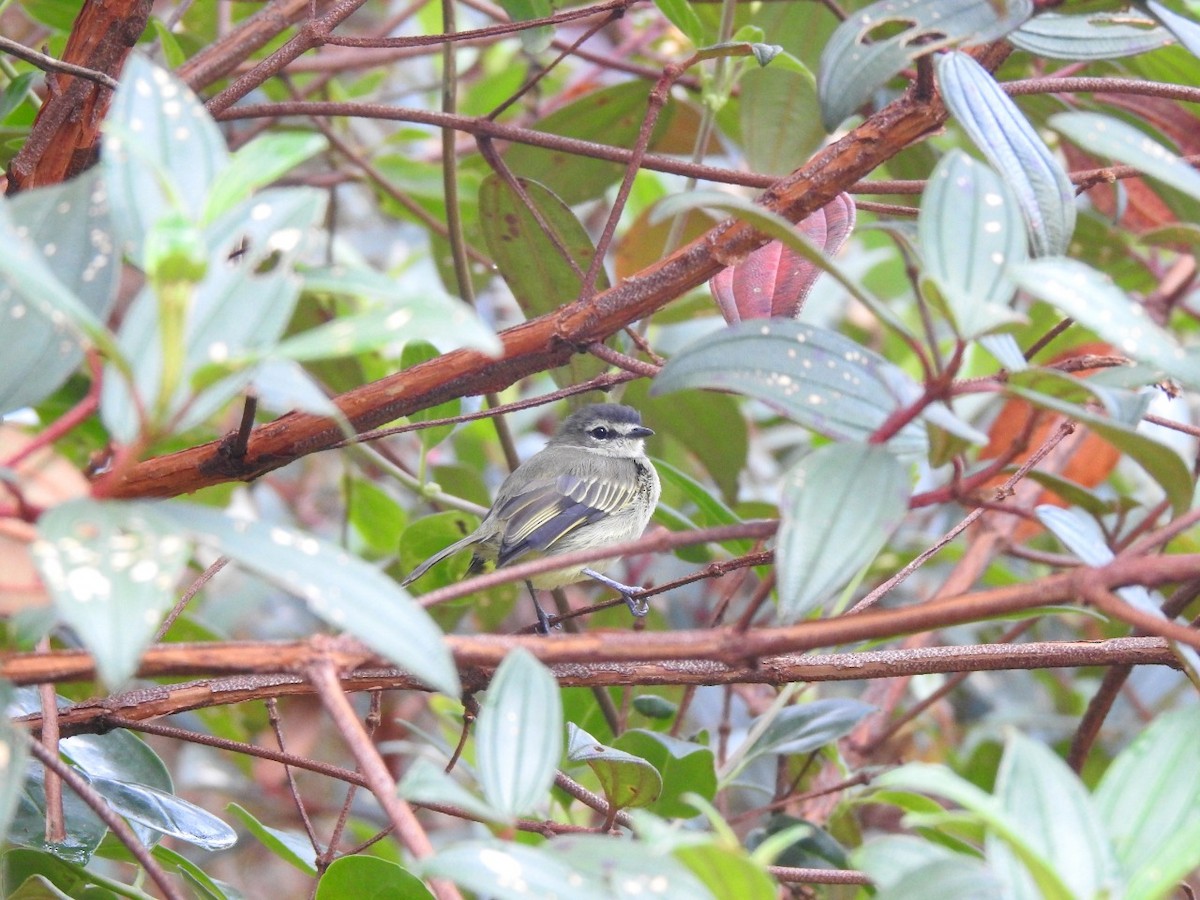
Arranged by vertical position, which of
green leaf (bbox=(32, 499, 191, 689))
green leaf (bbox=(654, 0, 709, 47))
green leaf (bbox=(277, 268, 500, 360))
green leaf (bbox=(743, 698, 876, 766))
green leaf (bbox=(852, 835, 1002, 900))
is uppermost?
green leaf (bbox=(654, 0, 709, 47))

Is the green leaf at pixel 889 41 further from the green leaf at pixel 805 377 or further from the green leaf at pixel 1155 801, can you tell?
the green leaf at pixel 1155 801

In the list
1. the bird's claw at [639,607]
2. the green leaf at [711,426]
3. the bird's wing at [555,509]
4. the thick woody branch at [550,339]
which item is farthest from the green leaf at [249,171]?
the bird's wing at [555,509]

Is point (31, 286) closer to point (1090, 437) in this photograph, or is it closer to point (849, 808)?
point (849, 808)

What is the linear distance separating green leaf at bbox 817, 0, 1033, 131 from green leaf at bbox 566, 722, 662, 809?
82cm

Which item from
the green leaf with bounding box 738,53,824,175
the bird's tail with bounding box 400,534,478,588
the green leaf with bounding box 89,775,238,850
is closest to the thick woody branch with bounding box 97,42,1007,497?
the green leaf with bounding box 89,775,238,850

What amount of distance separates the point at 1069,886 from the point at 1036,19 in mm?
1071

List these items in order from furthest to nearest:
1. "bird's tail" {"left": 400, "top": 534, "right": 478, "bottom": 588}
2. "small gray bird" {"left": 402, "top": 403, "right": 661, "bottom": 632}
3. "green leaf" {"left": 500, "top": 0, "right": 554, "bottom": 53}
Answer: "small gray bird" {"left": 402, "top": 403, "right": 661, "bottom": 632}
"bird's tail" {"left": 400, "top": 534, "right": 478, "bottom": 588}
"green leaf" {"left": 500, "top": 0, "right": 554, "bottom": 53}

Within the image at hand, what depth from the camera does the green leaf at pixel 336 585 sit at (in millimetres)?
877

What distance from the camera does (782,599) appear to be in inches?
40.0

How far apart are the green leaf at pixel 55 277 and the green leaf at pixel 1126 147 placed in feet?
2.68

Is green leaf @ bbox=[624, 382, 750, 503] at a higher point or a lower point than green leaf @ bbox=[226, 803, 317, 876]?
higher

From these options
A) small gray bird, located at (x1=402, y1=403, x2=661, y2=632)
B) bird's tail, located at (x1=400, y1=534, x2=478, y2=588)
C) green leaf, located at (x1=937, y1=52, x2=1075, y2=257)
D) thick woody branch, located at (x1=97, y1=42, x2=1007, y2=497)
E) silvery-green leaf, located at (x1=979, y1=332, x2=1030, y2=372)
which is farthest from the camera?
small gray bird, located at (x1=402, y1=403, x2=661, y2=632)

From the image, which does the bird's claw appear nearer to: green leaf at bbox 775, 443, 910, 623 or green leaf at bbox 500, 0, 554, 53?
green leaf at bbox 500, 0, 554, 53

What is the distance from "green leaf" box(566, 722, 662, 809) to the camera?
1623 millimetres
